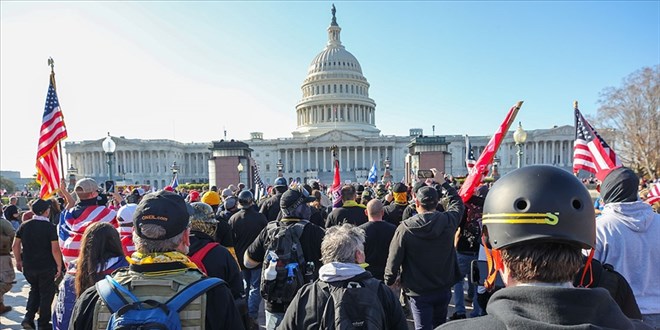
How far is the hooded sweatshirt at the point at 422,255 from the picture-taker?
16.2 feet

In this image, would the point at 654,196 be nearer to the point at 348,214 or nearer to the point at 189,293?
the point at 348,214

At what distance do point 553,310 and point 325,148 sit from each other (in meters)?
89.0

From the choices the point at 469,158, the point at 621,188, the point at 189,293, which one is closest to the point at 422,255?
the point at 621,188

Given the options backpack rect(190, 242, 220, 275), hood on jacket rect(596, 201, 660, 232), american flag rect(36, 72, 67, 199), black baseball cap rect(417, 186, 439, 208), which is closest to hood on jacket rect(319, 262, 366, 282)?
backpack rect(190, 242, 220, 275)

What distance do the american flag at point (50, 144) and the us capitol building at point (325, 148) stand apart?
7063 cm

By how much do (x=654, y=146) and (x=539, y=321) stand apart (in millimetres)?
47359

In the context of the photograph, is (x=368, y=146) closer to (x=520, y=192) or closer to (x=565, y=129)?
(x=565, y=129)

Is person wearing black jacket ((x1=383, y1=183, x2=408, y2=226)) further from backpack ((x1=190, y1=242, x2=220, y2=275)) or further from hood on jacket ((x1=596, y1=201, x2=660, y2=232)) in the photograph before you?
backpack ((x1=190, y1=242, x2=220, y2=275))

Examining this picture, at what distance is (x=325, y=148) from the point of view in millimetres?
90188

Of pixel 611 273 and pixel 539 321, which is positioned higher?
pixel 539 321

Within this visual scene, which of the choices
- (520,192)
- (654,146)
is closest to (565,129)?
(654,146)

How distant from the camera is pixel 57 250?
6477 mm

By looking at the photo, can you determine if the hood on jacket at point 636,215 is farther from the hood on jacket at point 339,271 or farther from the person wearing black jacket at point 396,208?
the person wearing black jacket at point 396,208

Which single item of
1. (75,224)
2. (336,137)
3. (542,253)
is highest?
(336,137)
